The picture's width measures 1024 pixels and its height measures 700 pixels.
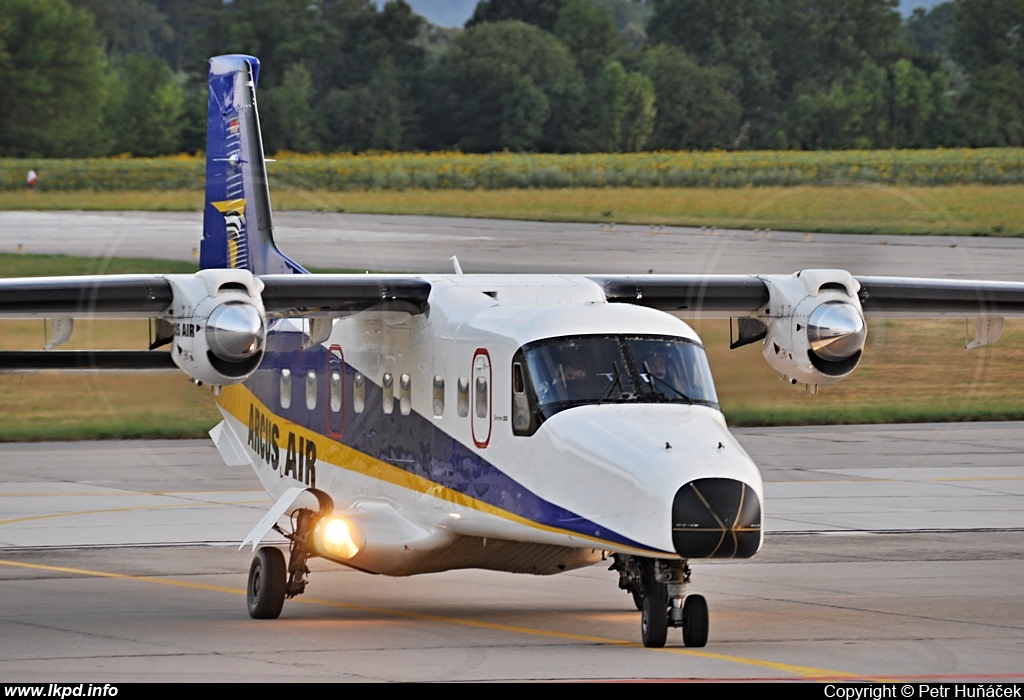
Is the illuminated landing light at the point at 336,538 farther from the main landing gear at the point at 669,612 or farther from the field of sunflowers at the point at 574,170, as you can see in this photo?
the field of sunflowers at the point at 574,170

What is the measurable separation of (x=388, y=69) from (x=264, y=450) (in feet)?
146

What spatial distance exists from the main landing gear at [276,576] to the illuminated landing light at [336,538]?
0.12m

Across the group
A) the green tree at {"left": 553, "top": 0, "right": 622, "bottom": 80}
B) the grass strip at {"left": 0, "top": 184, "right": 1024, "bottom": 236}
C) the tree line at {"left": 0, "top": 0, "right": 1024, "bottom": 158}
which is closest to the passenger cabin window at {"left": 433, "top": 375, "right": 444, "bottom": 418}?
the grass strip at {"left": 0, "top": 184, "right": 1024, "bottom": 236}

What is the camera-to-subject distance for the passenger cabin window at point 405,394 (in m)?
13.1

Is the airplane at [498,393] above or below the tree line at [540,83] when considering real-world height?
below

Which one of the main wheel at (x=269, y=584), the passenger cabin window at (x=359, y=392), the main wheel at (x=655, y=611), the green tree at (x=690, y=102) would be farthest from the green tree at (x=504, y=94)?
the main wheel at (x=655, y=611)

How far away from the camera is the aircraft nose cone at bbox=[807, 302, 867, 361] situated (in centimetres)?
1302

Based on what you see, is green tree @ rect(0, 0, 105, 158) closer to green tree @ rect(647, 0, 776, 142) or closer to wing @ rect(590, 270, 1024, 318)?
green tree @ rect(647, 0, 776, 142)

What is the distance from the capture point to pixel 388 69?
2312 inches

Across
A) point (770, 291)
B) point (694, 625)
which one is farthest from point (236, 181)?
point (694, 625)

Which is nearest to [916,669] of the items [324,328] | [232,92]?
[324,328]

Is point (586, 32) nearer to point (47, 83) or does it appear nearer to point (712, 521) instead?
point (47, 83)

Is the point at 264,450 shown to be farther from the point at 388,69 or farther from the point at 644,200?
the point at 388,69

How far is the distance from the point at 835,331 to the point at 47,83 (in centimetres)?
4686
